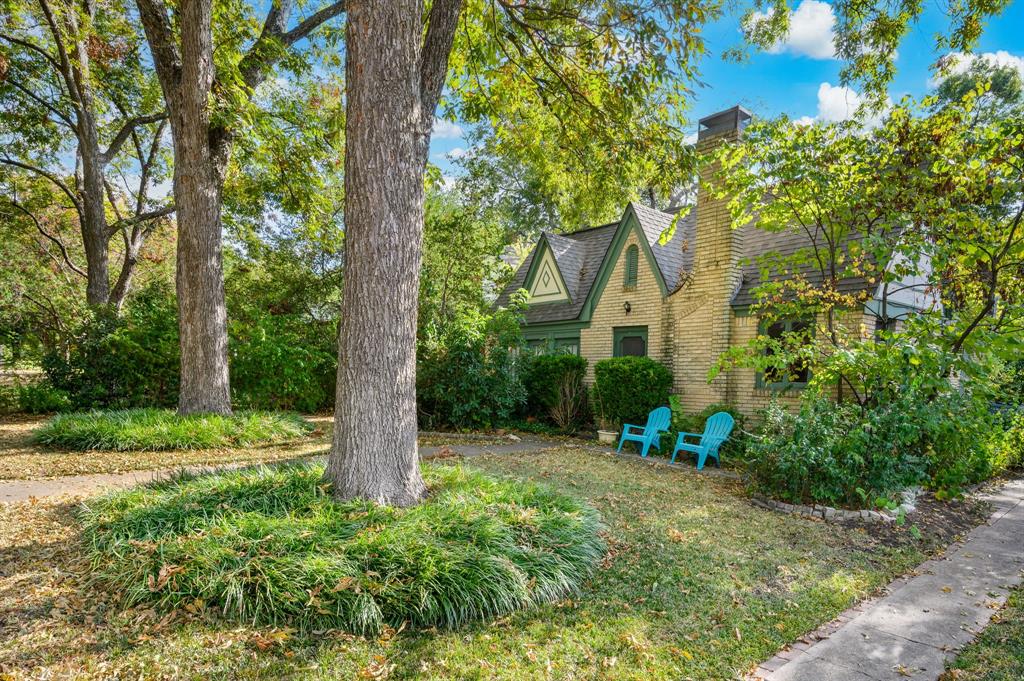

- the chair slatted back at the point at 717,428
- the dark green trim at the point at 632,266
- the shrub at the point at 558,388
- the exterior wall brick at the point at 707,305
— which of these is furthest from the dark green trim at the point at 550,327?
the chair slatted back at the point at 717,428

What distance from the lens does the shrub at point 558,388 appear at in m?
11.9

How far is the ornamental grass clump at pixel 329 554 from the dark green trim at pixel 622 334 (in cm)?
831

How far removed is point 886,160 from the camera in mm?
6727

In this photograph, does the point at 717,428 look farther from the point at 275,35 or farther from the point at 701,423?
the point at 275,35

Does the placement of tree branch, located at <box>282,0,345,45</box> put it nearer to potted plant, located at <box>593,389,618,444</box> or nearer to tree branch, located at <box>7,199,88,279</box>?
potted plant, located at <box>593,389,618,444</box>

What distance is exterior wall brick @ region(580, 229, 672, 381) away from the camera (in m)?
11.7

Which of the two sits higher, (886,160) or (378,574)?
(886,160)

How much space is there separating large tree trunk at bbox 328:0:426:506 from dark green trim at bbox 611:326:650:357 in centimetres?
880

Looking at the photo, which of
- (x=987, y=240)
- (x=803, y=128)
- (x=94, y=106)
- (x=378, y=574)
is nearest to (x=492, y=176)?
(x=94, y=106)

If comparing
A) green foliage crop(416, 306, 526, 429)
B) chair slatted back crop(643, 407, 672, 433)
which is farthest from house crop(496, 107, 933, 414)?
green foliage crop(416, 306, 526, 429)

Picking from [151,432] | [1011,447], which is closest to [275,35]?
[151,432]

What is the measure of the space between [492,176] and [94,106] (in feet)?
50.4

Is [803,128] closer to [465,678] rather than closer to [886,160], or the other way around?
[886,160]

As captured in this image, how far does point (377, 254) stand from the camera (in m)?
4.29
